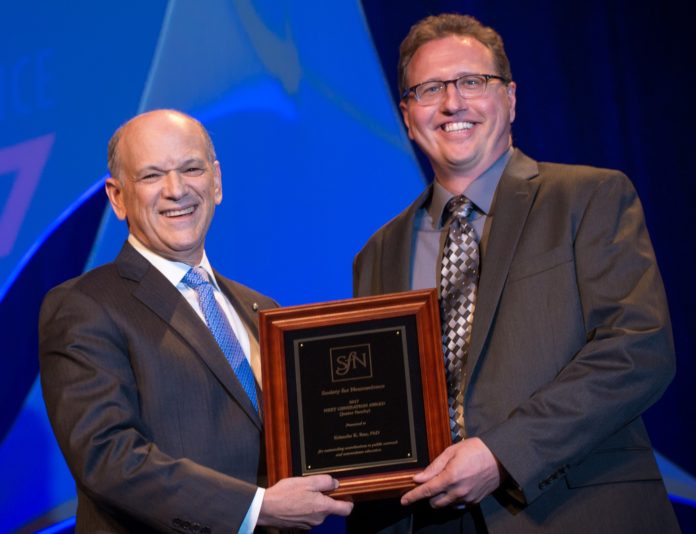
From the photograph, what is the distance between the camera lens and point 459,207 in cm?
Answer: 277

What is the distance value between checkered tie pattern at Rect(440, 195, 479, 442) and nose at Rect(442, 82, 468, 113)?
294 mm

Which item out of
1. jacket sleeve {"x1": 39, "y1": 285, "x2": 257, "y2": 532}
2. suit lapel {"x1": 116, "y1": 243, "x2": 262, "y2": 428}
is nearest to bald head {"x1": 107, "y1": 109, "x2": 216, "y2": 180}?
suit lapel {"x1": 116, "y1": 243, "x2": 262, "y2": 428}

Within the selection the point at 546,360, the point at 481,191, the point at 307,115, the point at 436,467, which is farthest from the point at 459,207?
the point at 307,115

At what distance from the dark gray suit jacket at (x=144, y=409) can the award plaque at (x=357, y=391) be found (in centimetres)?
14

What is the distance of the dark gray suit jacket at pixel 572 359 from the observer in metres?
2.35

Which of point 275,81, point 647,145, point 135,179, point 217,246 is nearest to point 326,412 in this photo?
point 135,179

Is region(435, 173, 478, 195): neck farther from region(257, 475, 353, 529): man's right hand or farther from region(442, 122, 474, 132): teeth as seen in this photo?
region(257, 475, 353, 529): man's right hand

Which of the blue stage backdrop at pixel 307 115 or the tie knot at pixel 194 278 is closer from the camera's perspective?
the tie knot at pixel 194 278

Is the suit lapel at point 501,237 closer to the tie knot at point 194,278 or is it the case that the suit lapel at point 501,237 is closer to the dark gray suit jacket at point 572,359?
the dark gray suit jacket at point 572,359

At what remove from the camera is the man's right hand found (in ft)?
7.85

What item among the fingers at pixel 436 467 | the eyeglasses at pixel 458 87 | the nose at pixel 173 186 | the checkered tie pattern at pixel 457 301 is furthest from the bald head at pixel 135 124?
the fingers at pixel 436 467

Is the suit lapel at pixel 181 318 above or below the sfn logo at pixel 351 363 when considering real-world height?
above

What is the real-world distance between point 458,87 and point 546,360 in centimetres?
86

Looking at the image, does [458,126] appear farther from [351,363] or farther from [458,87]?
[351,363]
